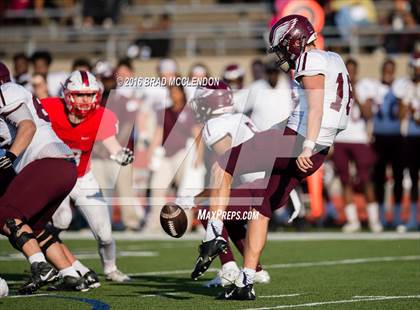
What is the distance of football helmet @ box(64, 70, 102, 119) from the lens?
7957 mm

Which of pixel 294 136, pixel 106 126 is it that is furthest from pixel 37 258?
pixel 294 136

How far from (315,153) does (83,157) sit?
2.06 metres

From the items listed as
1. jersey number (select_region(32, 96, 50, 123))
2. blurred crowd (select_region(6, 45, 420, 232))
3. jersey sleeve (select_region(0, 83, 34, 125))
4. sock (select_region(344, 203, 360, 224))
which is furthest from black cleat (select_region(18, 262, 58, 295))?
sock (select_region(344, 203, 360, 224))

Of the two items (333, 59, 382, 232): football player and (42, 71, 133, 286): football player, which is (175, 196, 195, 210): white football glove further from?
(333, 59, 382, 232): football player

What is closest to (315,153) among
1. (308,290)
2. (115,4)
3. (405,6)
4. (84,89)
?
(308,290)

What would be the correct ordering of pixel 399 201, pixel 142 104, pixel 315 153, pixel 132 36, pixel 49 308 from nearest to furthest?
pixel 49 308, pixel 315 153, pixel 399 201, pixel 142 104, pixel 132 36

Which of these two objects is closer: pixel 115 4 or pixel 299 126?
pixel 299 126

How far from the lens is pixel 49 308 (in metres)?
6.51

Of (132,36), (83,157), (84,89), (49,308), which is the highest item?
A: (132,36)

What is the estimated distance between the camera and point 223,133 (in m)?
7.47

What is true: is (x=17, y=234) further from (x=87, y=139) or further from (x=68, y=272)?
(x=87, y=139)

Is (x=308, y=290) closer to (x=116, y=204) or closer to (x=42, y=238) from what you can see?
(x=42, y=238)

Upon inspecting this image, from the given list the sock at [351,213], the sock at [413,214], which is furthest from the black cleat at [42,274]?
the sock at [413,214]

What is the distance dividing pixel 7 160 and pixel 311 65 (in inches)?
80.7
